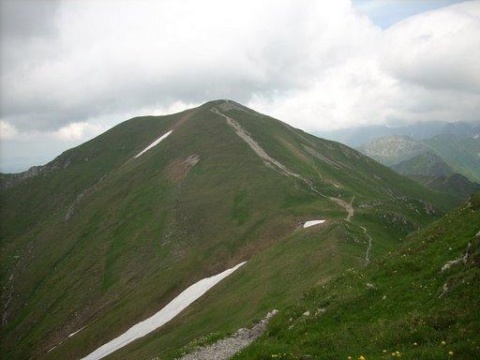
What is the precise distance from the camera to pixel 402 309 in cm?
2186

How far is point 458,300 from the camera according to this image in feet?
62.4

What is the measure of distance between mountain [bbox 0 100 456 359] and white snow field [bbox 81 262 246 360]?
3021 millimetres

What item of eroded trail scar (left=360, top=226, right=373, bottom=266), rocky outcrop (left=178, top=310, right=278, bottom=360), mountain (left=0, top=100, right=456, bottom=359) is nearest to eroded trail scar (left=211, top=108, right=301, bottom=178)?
mountain (left=0, top=100, right=456, bottom=359)

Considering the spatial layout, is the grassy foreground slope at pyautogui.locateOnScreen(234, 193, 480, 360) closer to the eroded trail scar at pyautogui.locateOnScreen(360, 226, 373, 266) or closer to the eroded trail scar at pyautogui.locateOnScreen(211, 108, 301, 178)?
the eroded trail scar at pyautogui.locateOnScreen(360, 226, 373, 266)

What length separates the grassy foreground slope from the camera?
1753 cm

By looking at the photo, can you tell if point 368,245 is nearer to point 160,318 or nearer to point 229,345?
point 229,345

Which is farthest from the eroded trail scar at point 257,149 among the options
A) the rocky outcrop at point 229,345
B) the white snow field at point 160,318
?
the rocky outcrop at point 229,345

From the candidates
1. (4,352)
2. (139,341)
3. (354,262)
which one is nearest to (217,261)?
(139,341)

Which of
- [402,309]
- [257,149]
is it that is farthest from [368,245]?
[257,149]

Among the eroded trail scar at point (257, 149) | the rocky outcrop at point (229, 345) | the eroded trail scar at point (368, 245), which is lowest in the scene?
the eroded trail scar at point (368, 245)

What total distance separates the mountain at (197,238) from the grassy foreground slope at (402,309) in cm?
884

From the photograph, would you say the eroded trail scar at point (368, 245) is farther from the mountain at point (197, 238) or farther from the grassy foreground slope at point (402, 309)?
the grassy foreground slope at point (402, 309)

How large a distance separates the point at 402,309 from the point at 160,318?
52593 millimetres

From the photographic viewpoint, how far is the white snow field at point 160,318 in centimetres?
6494
